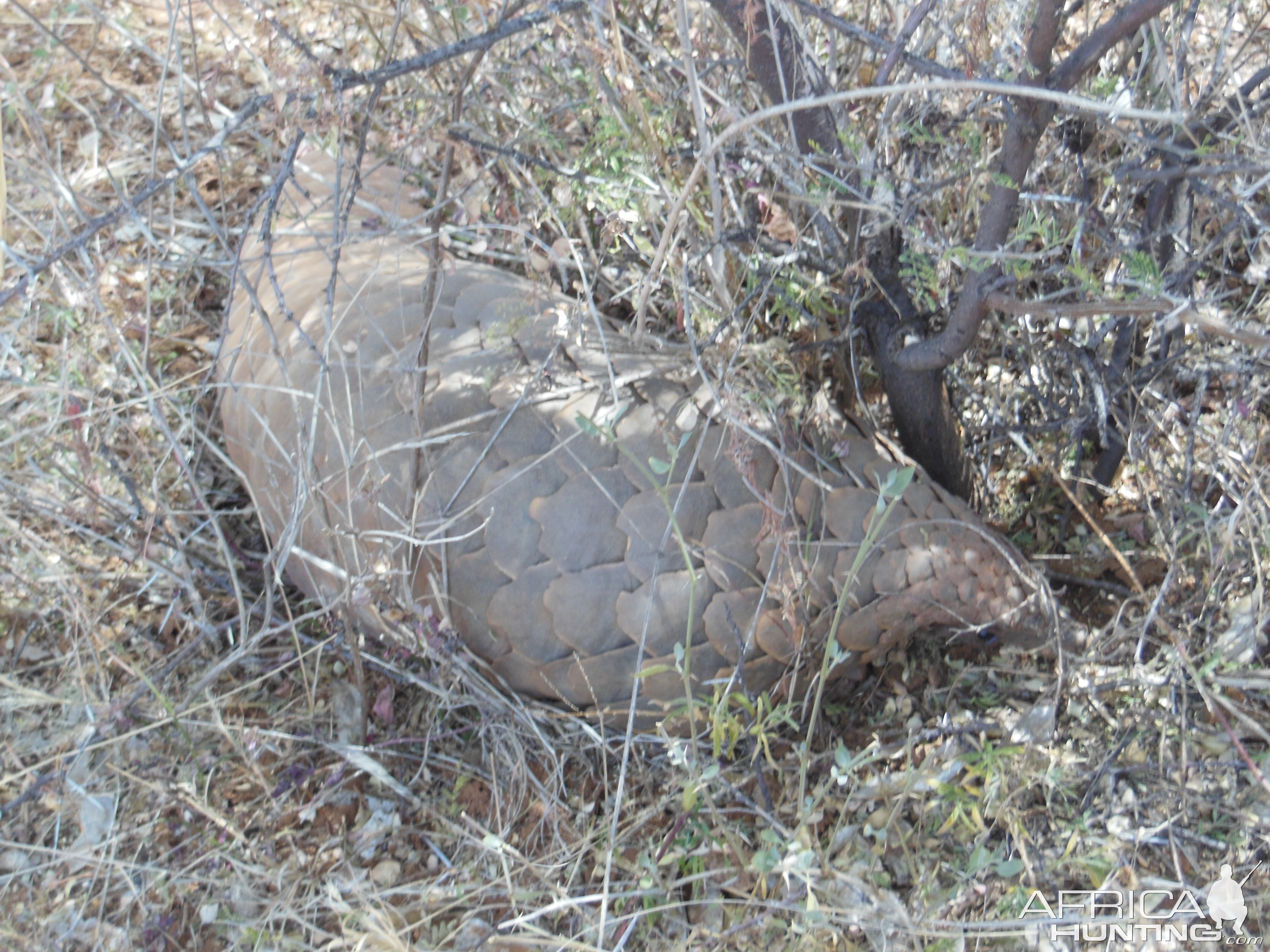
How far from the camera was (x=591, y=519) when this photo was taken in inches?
58.7

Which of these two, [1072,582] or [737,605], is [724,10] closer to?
[737,605]

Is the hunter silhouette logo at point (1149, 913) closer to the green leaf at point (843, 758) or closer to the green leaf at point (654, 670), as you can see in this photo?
the green leaf at point (843, 758)

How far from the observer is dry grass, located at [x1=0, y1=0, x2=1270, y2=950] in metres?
1.39

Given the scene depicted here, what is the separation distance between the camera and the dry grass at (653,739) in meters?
1.39

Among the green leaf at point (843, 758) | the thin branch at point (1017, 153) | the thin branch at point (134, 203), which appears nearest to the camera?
the thin branch at point (1017, 153)

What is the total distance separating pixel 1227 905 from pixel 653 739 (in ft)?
2.74

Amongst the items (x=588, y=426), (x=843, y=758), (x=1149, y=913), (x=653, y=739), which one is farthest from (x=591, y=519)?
(x=1149, y=913)

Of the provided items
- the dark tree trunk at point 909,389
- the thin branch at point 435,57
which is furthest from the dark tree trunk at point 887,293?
the thin branch at point 435,57

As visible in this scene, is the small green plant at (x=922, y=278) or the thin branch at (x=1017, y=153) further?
the small green plant at (x=922, y=278)

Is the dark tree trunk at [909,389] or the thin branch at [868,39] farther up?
the thin branch at [868,39]

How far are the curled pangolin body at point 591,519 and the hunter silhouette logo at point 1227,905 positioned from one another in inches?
16.9

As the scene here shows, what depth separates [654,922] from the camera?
148 centimetres

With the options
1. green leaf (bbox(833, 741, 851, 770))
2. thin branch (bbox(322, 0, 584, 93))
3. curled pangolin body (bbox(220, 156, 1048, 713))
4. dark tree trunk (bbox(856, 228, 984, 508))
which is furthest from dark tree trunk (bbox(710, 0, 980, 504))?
green leaf (bbox(833, 741, 851, 770))

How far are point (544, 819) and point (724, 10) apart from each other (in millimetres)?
1280
